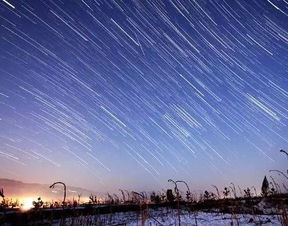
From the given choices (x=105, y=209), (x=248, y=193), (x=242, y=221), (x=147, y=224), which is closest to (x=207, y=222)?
(x=242, y=221)

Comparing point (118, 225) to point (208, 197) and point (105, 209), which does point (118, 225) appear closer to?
point (105, 209)

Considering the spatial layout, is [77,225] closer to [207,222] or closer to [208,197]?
[207,222]

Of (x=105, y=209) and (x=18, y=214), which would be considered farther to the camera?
Answer: (x=105, y=209)

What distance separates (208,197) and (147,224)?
3001cm

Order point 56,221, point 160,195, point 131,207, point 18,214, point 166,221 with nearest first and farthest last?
point 18,214
point 166,221
point 56,221
point 131,207
point 160,195

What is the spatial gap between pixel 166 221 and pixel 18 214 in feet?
33.3

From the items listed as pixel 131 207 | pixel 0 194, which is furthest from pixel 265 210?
pixel 0 194

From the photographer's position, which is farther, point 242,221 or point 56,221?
point 56,221

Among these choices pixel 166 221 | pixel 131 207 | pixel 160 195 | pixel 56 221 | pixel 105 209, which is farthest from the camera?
pixel 160 195

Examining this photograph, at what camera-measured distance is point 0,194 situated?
22.1 feet

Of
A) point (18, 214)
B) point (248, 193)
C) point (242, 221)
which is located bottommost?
point (242, 221)

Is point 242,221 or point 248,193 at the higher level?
point 248,193

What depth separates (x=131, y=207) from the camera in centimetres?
3634

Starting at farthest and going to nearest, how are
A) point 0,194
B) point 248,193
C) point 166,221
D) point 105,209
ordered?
point 248,193, point 105,209, point 166,221, point 0,194
